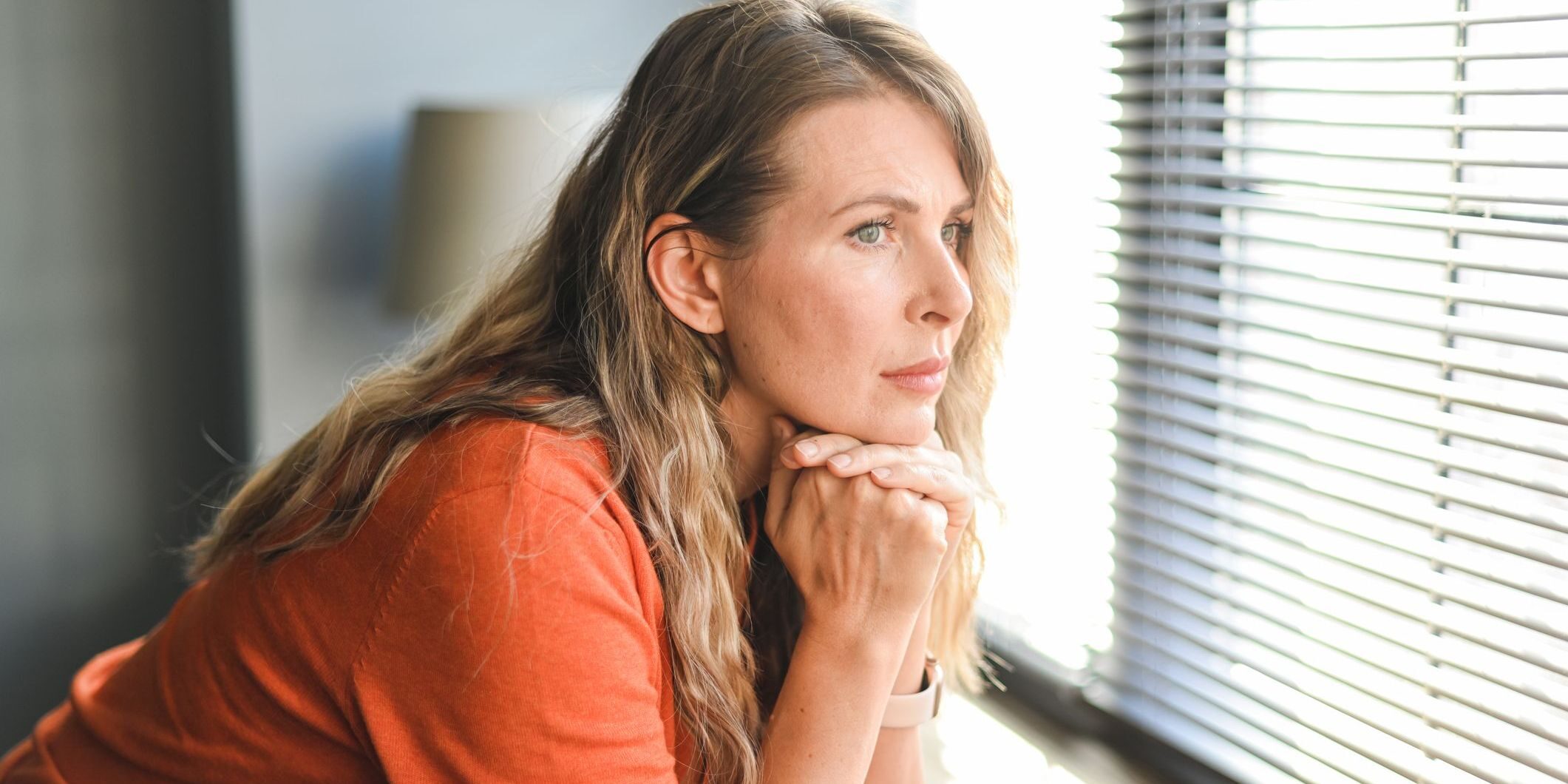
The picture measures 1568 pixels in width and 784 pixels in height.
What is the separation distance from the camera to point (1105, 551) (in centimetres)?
178

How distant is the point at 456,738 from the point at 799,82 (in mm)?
693

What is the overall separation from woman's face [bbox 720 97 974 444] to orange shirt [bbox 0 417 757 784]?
0.73ft

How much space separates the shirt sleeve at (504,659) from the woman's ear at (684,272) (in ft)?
0.92

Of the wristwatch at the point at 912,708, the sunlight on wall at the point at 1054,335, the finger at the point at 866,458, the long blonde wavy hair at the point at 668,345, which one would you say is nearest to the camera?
the long blonde wavy hair at the point at 668,345

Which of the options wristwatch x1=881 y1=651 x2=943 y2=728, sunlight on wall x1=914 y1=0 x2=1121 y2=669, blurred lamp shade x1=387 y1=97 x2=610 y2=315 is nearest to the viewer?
wristwatch x1=881 y1=651 x2=943 y2=728

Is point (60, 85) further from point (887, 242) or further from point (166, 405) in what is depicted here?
point (887, 242)

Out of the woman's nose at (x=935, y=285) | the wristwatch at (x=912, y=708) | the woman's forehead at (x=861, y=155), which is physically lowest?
the wristwatch at (x=912, y=708)

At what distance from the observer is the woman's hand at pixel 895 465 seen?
1280 mm

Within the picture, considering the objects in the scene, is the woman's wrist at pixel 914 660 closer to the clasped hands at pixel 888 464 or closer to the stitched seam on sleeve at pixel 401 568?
the clasped hands at pixel 888 464

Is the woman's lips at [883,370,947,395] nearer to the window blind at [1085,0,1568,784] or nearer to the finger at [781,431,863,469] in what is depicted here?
the finger at [781,431,863,469]

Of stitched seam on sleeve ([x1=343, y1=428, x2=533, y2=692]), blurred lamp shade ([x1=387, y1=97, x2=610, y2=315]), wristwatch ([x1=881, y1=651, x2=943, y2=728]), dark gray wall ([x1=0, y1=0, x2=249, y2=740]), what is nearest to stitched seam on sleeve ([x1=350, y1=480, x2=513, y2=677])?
stitched seam on sleeve ([x1=343, y1=428, x2=533, y2=692])

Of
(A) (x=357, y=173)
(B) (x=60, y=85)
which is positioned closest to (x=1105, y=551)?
(A) (x=357, y=173)

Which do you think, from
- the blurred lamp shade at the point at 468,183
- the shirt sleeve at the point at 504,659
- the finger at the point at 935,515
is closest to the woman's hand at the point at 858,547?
the finger at the point at 935,515

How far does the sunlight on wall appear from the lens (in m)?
1.79
